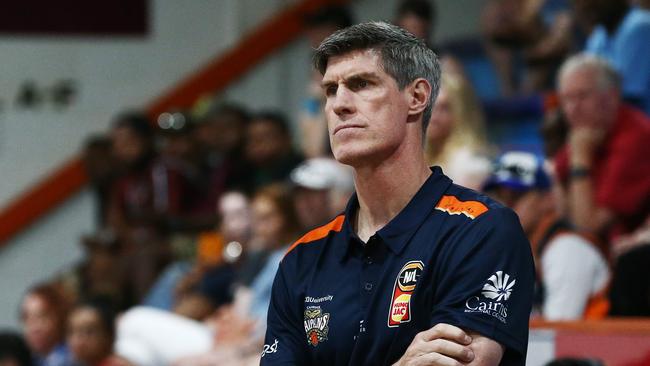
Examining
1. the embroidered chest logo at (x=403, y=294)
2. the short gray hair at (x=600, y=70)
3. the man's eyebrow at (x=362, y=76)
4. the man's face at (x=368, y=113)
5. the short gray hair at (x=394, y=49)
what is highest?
the short gray hair at (x=600, y=70)

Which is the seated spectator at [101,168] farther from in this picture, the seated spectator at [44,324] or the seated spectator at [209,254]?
the seated spectator at [44,324]

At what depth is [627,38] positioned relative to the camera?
23.5 ft

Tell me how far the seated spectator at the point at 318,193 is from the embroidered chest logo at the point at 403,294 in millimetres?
4078

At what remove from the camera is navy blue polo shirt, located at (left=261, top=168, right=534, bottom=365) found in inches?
127

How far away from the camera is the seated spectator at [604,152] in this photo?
6.41 meters

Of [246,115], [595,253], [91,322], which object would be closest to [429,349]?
[595,253]

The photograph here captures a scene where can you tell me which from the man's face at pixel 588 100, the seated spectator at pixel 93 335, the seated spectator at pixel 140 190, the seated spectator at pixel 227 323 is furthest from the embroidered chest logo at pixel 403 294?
the seated spectator at pixel 140 190

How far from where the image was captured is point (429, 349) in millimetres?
3170

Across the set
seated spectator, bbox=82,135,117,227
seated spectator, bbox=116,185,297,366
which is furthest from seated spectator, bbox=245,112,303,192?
seated spectator, bbox=82,135,117,227

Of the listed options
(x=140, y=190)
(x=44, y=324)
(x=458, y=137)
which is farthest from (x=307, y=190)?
(x=140, y=190)

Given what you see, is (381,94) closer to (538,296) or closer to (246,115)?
(538,296)

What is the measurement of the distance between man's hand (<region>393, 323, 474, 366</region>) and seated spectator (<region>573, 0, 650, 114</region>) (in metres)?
4.13

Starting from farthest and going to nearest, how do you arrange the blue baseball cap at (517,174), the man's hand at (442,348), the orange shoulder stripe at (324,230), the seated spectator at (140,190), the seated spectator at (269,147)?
the seated spectator at (140,190)
the seated spectator at (269,147)
the blue baseball cap at (517,174)
the orange shoulder stripe at (324,230)
the man's hand at (442,348)

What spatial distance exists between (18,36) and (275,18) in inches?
87.6
